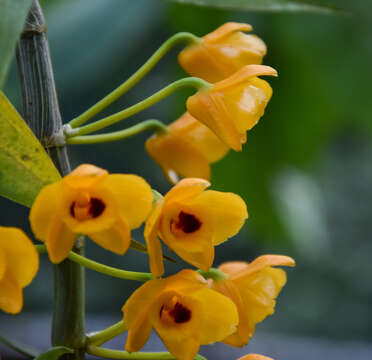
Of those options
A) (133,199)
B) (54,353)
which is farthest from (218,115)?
(54,353)

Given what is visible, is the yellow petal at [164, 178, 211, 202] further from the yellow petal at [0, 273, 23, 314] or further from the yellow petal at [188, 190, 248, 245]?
the yellow petal at [0, 273, 23, 314]

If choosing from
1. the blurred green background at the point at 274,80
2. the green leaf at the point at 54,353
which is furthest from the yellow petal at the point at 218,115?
the blurred green background at the point at 274,80

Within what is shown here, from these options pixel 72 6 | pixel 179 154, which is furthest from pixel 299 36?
pixel 179 154

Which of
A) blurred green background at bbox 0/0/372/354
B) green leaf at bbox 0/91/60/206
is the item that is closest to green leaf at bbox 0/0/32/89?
green leaf at bbox 0/91/60/206

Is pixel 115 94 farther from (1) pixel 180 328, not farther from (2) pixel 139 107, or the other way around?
(1) pixel 180 328

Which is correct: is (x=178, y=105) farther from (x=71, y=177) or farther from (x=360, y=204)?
(x=360, y=204)

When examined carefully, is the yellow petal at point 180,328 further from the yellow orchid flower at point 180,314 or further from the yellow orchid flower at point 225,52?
the yellow orchid flower at point 225,52
